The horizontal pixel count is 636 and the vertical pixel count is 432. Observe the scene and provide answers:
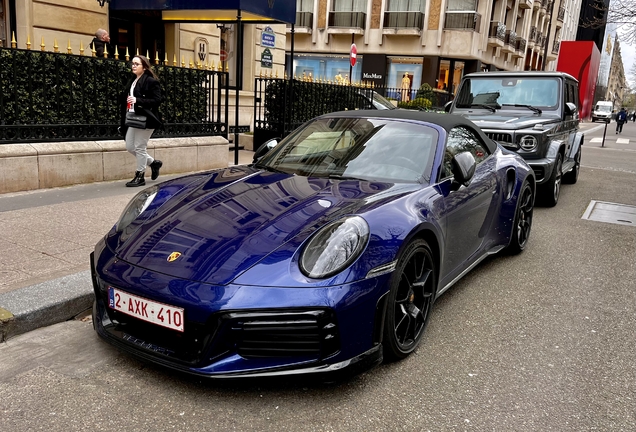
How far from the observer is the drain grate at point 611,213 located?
7.68 m

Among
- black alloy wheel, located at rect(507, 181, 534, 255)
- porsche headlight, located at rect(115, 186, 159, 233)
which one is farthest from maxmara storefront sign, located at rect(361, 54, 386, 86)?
porsche headlight, located at rect(115, 186, 159, 233)

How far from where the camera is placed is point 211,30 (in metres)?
15.0

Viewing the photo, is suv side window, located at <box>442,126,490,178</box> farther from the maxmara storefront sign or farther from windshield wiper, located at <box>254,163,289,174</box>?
the maxmara storefront sign

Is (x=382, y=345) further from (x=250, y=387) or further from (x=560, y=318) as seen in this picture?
(x=560, y=318)

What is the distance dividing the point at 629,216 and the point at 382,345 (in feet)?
21.3

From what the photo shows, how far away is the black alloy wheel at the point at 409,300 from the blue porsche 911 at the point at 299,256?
0.03 feet

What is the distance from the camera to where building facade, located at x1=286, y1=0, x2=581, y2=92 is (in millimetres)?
36062

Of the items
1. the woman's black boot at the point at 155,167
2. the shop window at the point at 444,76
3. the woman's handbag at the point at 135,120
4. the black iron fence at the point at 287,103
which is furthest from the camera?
the shop window at the point at 444,76

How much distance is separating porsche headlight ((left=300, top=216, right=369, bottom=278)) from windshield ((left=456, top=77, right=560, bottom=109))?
22.0ft

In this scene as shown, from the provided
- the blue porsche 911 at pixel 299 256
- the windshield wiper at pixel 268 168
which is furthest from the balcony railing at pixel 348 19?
the windshield wiper at pixel 268 168

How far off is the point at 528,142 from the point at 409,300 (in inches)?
210

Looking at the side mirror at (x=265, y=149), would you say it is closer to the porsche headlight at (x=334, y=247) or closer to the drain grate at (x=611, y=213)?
the porsche headlight at (x=334, y=247)

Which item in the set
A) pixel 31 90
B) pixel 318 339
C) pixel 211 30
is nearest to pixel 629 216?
pixel 318 339

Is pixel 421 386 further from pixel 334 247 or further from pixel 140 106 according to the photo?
pixel 140 106
